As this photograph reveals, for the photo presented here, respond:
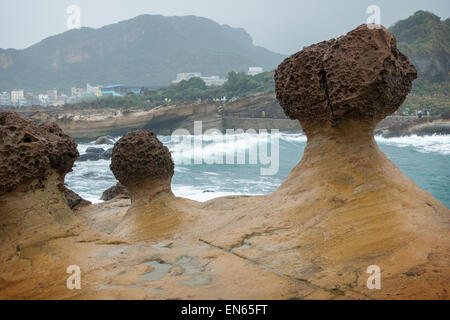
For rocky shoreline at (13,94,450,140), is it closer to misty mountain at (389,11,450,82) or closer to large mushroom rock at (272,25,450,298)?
misty mountain at (389,11,450,82)

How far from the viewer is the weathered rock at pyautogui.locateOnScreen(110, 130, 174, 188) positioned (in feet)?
16.0

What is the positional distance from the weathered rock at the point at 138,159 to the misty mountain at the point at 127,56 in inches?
3828

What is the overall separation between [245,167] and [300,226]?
603 inches

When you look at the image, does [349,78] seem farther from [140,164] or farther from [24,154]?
[140,164]

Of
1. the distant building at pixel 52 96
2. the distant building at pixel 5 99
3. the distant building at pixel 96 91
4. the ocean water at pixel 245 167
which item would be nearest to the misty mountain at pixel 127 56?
the distant building at pixel 52 96

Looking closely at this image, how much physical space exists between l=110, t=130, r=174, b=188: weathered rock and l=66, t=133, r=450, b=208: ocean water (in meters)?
5.04

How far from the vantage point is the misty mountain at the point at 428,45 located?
3856 cm

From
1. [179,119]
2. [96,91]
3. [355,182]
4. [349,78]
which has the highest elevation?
[96,91]

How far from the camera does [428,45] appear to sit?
129 ft

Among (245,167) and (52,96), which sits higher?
(52,96)

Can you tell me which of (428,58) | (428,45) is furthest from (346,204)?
(428,45)

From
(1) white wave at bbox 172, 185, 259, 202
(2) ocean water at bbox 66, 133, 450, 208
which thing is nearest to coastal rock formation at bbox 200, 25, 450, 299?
(1) white wave at bbox 172, 185, 259, 202
